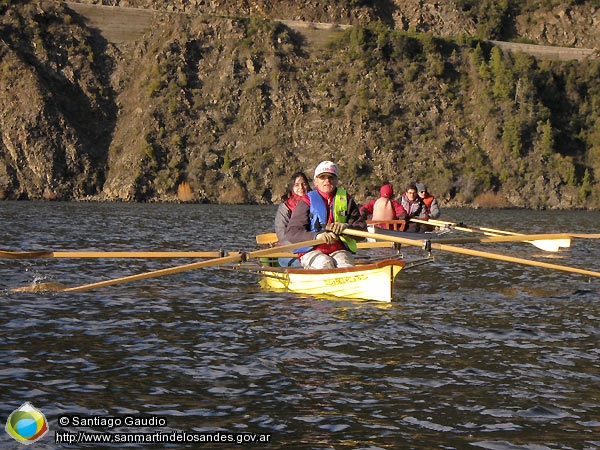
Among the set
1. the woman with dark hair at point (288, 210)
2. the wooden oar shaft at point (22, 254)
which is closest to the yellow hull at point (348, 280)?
the woman with dark hair at point (288, 210)

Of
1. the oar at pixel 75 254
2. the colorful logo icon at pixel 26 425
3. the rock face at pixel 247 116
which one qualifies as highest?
the rock face at pixel 247 116

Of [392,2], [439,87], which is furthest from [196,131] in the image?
[392,2]

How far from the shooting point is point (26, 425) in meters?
7.93

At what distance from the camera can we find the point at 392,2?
8388cm

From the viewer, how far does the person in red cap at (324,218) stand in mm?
15438

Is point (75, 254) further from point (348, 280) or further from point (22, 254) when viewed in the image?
point (348, 280)

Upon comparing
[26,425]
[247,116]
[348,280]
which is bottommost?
[26,425]

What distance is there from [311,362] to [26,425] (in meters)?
3.75

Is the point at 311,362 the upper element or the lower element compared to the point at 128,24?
lower

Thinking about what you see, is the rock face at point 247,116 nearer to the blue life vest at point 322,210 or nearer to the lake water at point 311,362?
the lake water at point 311,362

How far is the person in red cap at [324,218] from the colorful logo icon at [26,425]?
7.80 meters

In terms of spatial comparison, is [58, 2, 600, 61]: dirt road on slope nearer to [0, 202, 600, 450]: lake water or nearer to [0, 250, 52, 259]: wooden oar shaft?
[0, 202, 600, 450]: lake water

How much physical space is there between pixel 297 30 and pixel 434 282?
58.2m

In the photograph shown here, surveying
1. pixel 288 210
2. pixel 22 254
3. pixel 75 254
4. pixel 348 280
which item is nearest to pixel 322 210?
pixel 348 280
